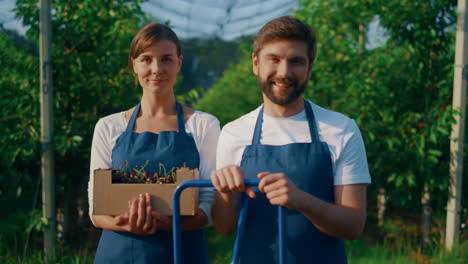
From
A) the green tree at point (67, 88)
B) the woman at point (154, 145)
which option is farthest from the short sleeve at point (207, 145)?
the green tree at point (67, 88)

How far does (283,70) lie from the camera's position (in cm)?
170

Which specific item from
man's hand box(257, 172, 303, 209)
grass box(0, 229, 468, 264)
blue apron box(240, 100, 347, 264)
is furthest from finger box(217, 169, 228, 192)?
grass box(0, 229, 468, 264)

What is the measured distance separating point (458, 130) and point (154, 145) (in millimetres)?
2963

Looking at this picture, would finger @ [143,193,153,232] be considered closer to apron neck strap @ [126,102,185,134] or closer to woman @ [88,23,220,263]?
woman @ [88,23,220,263]

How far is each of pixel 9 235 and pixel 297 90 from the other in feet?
10.6

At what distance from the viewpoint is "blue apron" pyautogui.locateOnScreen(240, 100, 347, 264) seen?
1721 mm

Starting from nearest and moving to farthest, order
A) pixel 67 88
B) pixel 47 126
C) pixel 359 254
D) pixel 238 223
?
1. pixel 238 223
2. pixel 47 126
3. pixel 67 88
4. pixel 359 254

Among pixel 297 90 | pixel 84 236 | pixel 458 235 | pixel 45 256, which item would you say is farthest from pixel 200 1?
pixel 297 90

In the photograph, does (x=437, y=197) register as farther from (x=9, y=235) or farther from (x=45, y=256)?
(x=9, y=235)

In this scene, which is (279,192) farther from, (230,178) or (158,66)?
(158,66)

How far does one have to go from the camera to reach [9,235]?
4.08 metres

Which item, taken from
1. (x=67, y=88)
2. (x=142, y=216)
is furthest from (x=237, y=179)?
(x=67, y=88)

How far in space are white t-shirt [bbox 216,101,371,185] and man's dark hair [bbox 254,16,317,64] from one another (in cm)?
22

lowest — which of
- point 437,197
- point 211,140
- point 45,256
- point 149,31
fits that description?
point 45,256
